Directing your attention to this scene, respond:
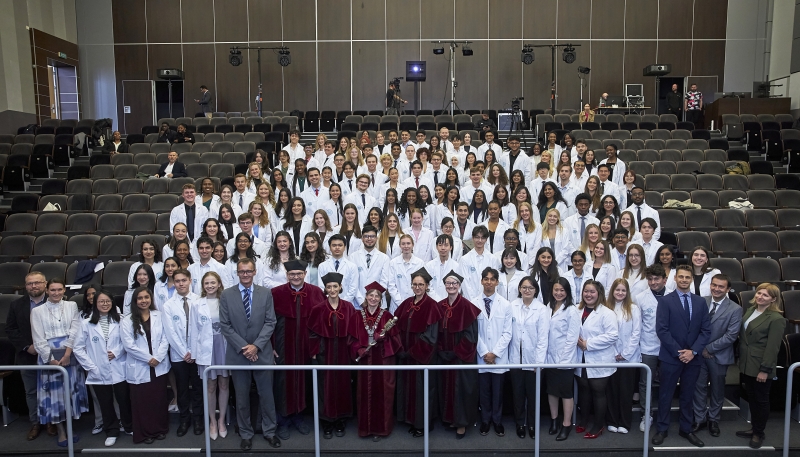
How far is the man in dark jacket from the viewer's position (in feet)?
19.0

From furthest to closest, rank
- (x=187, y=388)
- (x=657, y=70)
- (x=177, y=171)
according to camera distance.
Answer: (x=657, y=70) → (x=177, y=171) → (x=187, y=388)

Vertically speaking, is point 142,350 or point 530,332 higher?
point 530,332

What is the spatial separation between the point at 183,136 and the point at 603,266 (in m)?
10.5

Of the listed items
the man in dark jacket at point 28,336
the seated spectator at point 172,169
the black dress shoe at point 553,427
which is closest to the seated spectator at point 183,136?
the seated spectator at point 172,169

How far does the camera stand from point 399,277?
261 inches

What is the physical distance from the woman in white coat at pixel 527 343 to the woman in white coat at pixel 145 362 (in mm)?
3302

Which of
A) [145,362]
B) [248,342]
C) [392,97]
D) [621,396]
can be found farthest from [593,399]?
[392,97]

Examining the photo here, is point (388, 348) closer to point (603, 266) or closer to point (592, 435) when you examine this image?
point (592, 435)

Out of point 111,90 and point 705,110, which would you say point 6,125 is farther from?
point 705,110

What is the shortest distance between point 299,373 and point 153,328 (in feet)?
4.64

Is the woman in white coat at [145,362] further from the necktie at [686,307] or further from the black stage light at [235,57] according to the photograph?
the black stage light at [235,57]

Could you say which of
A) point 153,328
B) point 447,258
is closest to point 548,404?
point 447,258

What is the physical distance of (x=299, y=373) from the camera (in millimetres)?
5766

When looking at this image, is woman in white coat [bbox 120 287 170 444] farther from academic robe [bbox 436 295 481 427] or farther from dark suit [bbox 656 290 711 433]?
dark suit [bbox 656 290 711 433]
